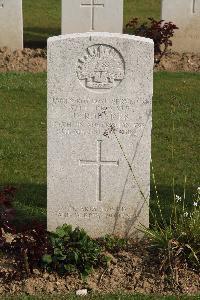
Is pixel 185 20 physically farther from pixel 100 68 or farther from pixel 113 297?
pixel 113 297

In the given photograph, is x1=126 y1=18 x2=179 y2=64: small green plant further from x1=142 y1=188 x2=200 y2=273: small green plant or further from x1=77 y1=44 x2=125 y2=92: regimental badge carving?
x1=142 y1=188 x2=200 y2=273: small green plant

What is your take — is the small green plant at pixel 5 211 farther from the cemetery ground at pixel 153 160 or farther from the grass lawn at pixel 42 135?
the grass lawn at pixel 42 135

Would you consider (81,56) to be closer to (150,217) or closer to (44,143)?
(150,217)

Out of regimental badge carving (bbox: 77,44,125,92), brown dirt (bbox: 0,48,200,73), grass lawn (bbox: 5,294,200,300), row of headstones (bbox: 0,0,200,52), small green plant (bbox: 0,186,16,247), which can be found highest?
row of headstones (bbox: 0,0,200,52)

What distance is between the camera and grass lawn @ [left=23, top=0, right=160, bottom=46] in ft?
48.0

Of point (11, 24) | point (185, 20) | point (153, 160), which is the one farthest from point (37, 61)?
point (153, 160)

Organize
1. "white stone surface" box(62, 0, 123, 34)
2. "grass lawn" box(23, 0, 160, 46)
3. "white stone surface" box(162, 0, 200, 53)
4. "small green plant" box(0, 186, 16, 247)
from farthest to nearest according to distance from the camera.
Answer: "grass lawn" box(23, 0, 160, 46)
"white stone surface" box(162, 0, 200, 53)
"white stone surface" box(62, 0, 123, 34)
"small green plant" box(0, 186, 16, 247)

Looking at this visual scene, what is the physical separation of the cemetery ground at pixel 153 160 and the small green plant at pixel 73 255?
70 millimetres

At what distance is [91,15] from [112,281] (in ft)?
24.9

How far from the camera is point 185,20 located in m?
12.3

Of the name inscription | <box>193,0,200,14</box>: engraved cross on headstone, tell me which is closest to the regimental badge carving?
the name inscription

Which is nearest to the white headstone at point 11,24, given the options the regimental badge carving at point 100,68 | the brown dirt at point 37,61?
the brown dirt at point 37,61

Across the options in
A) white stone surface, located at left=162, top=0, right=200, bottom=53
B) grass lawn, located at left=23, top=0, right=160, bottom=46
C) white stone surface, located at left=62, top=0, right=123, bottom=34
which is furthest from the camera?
grass lawn, located at left=23, top=0, right=160, bottom=46

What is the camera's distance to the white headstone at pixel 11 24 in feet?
39.0
